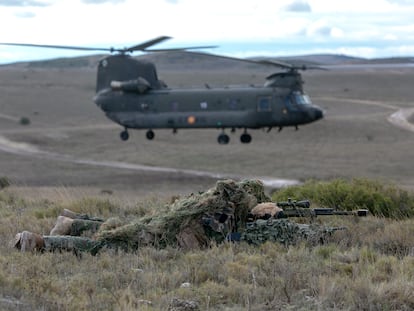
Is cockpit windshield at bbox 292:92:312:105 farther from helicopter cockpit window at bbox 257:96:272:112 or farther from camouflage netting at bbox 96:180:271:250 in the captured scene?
camouflage netting at bbox 96:180:271:250

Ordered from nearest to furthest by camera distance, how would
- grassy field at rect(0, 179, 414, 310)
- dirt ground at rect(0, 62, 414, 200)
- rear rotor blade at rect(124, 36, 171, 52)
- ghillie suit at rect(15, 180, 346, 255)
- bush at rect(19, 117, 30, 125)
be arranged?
grassy field at rect(0, 179, 414, 310) → ghillie suit at rect(15, 180, 346, 255) → rear rotor blade at rect(124, 36, 171, 52) → dirt ground at rect(0, 62, 414, 200) → bush at rect(19, 117, 30, 125)

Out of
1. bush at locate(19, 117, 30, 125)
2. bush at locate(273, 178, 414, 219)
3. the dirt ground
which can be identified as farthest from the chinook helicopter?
bush at locate(19, 117, 30, 125)

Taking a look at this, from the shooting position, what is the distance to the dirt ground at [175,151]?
42625mm

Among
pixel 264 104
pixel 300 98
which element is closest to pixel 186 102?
pixel 264 104

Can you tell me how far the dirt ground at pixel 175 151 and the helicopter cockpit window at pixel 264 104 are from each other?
5.97m

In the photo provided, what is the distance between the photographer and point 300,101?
95.9 feet

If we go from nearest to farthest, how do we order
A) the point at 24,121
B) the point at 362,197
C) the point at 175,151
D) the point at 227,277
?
the point at 227,277 → the point at 362,197 → the point at 175,151 → the point at 24,121

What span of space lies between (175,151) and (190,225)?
44944 mm

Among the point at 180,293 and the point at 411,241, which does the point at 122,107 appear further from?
the point at 180,293

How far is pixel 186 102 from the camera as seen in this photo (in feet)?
97.4

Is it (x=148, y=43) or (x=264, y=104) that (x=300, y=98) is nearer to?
(x=264, y=104)

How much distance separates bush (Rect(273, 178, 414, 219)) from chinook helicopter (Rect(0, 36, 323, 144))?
15.0 m

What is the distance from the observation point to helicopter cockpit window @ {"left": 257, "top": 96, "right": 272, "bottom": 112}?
29.2m

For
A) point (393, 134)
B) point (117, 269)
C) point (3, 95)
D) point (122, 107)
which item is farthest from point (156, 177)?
point (3, 95)
